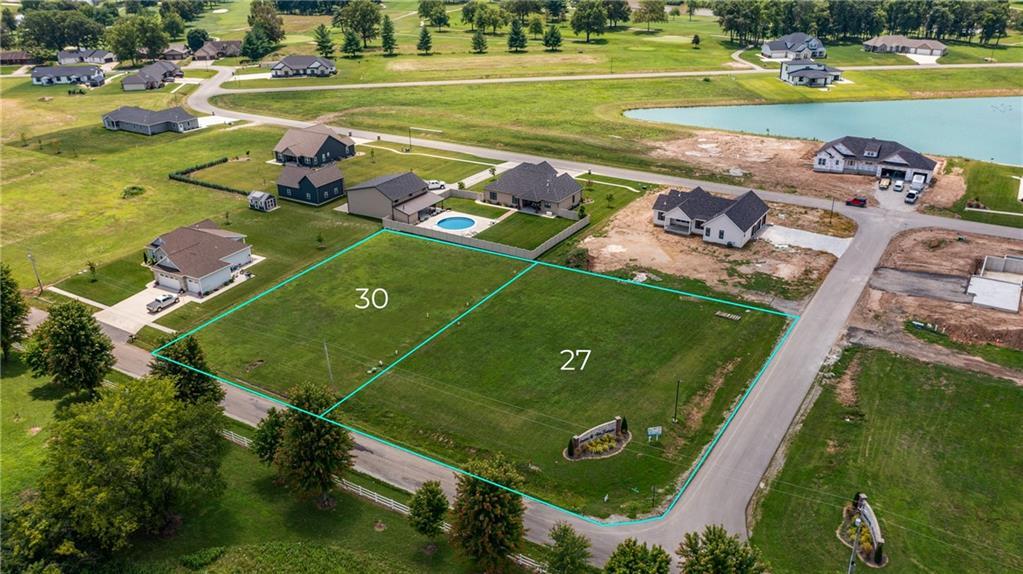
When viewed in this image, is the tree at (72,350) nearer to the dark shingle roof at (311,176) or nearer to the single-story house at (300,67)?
the dark shingle roof at (311,176)

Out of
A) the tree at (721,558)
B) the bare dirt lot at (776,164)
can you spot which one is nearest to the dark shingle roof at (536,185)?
the bare dirt lot at (776,164)

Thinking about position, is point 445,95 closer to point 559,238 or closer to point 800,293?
point 559,238

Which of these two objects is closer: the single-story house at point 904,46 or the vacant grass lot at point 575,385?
the vacant grass lot at point 575,385

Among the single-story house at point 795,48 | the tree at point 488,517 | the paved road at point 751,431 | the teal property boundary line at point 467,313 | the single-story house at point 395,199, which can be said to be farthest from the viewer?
the single-story house at point 795,48

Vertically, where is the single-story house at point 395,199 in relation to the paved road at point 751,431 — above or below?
above

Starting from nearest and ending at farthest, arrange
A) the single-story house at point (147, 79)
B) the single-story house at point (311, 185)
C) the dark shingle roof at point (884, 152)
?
the single-story house at point (311, 185)
the dark shingle roof at point (884, 152)
the single-story house at point (147, 79)

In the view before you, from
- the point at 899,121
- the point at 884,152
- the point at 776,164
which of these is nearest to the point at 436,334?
the point at 776,164

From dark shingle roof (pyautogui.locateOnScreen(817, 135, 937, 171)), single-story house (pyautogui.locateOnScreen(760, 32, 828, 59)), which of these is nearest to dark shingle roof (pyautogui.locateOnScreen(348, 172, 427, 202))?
dark shingle roof (pyautogui.locateOnScreen(817, 135, 937, 171))
